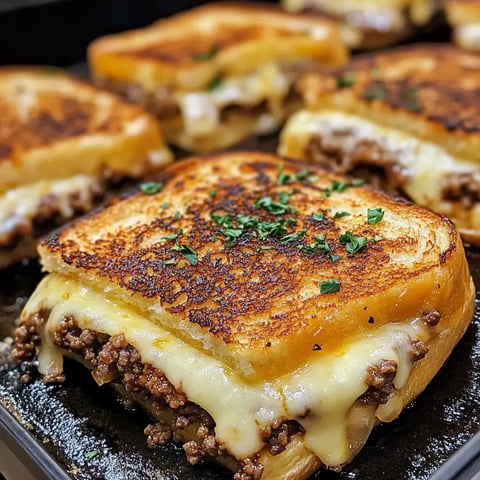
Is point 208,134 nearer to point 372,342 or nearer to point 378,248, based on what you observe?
point 378,248

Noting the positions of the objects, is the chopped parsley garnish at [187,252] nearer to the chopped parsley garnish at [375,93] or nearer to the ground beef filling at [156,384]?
the ground beef filling at [156,384]

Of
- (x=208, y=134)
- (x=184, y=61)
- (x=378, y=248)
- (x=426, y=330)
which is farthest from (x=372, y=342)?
(x=184, y=61)

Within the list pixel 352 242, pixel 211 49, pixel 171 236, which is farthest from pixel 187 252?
pixel 211 49

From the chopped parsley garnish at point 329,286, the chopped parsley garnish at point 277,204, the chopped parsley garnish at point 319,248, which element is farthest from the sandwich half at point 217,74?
the chopped parsley garnish at point 329,286

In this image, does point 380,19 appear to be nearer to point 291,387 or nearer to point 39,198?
point 39,198

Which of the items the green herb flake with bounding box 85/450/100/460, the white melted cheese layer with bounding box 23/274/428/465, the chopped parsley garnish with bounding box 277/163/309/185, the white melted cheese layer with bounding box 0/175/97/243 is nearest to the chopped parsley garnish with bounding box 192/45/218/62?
the white melted cheese layer with bounding box 0/175/97/243

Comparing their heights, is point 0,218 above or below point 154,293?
below
